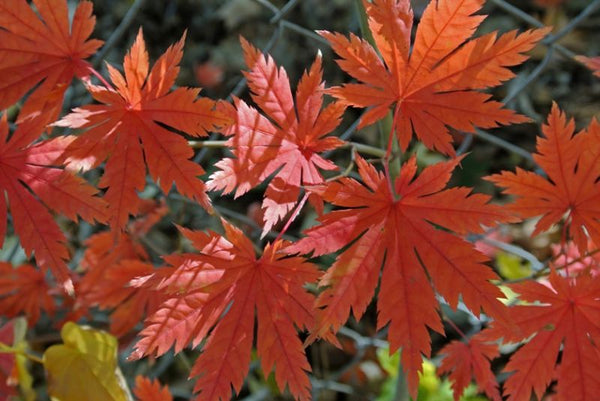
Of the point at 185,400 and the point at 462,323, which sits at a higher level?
the point at 462,323

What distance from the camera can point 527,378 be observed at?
2.13 feet

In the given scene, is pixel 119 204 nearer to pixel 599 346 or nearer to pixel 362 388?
pixel 599 346

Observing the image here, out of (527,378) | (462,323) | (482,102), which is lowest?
(462,323)

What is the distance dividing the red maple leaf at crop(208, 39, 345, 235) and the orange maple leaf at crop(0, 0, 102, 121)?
199 millimetres

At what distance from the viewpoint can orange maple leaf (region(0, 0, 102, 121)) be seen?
68 cm

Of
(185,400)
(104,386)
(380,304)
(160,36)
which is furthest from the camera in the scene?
(160,36)

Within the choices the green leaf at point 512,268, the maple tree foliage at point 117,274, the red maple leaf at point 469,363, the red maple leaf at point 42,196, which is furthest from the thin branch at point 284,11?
the green leaf at point 512,268

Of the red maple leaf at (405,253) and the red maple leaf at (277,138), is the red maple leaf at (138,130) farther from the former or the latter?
the red maple leaf at (405,253)

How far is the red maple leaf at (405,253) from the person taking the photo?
56 cm

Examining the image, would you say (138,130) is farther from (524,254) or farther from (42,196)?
(524,254)

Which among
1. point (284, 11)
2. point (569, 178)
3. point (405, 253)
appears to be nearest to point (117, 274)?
point (284, 11)

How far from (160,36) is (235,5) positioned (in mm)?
280

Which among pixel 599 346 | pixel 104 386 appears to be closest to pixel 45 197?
pixel 104 386

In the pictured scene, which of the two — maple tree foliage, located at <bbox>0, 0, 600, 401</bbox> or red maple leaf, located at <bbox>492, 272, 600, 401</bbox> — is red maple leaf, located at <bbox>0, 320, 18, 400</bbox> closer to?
maple tree foliage, located at <bbox>0, 0, 600, 401</bbox>
